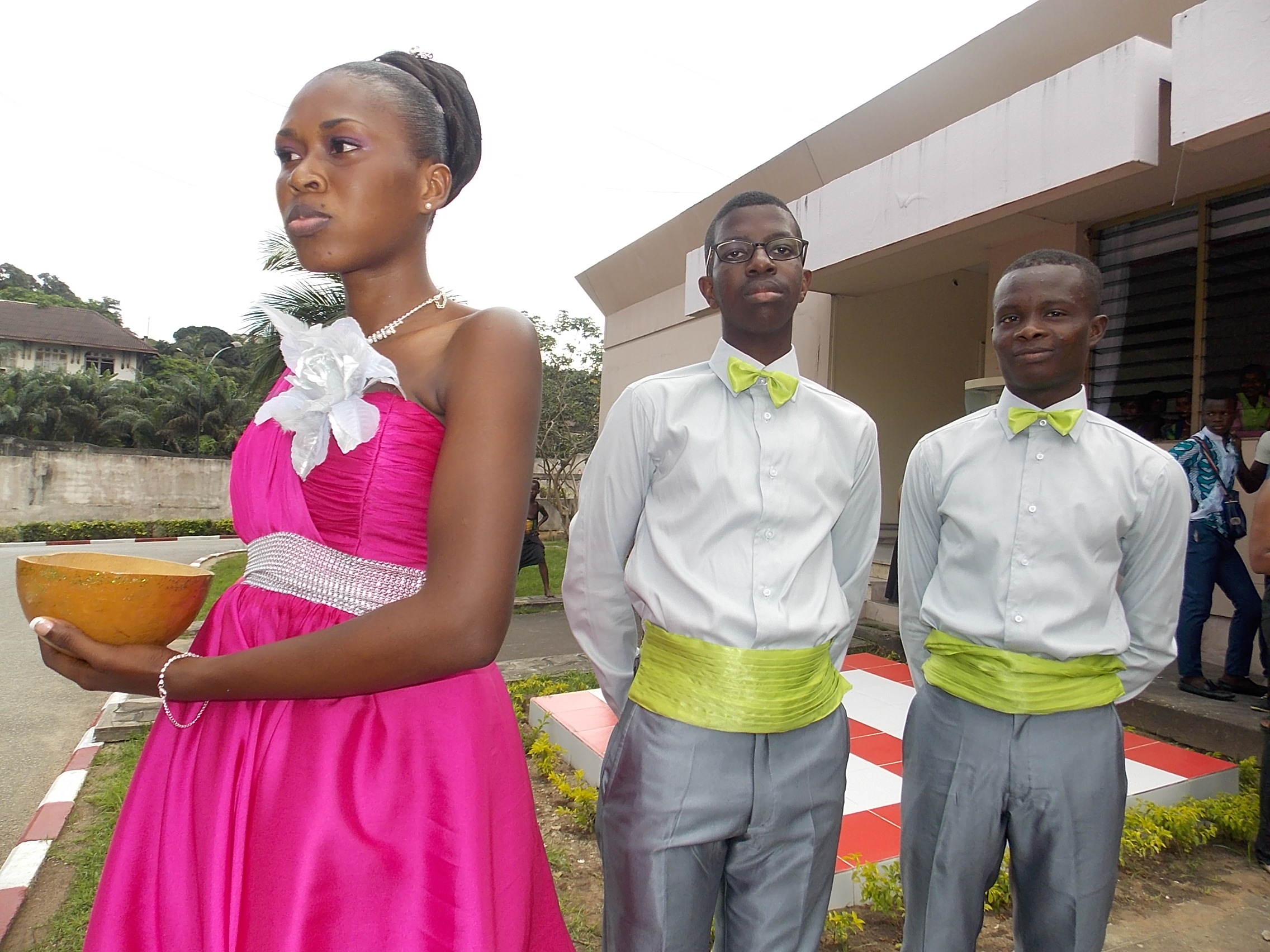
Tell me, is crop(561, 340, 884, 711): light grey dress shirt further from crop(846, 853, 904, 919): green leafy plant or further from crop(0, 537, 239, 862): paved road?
crop(0, 537, 239, 862): paved road

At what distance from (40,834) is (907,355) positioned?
30.5 feet

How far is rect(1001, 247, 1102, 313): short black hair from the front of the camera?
2.12 m

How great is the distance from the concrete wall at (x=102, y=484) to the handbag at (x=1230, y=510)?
2332 cm

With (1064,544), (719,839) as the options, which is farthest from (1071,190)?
(719,839)

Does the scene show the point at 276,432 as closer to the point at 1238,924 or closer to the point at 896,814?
the point at 896,814

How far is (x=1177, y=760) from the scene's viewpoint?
426cm

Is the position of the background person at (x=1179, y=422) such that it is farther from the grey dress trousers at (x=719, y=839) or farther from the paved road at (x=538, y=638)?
the grey dress trousers at (x=719, y=839)

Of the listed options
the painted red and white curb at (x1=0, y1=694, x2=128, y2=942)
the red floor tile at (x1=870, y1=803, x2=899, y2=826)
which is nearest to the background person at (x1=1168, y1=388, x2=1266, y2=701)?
the red floor tile at (x1=870, y1=803, x2=899, y2=826)

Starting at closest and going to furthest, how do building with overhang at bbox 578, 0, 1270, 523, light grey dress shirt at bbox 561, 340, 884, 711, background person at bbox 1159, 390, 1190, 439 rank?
1. light grey dress shirt at bbox 561, 340, 884, 711
2. building with overhang at bbox 578, 0, 1270, 523
3. background person at bbox 1159, 390, 1190, 439

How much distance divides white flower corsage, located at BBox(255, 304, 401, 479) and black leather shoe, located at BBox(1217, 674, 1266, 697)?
5.53 meters

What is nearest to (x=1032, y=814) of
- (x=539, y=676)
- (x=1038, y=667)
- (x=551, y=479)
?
(x=1038, y=667)

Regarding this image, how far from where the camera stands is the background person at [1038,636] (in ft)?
6.45

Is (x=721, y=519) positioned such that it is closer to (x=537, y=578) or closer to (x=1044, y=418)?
(x=1044, y=418)

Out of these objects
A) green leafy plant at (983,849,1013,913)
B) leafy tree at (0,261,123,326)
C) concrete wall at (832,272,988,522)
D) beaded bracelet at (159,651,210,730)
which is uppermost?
leafy tree at (0,261,123,326)
